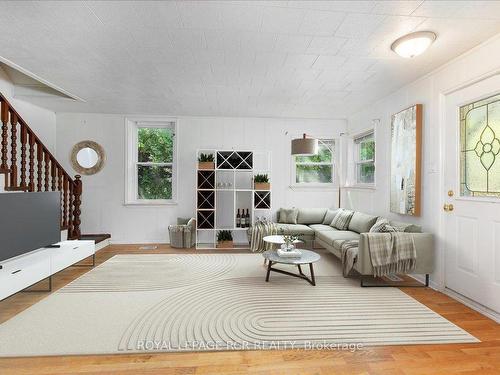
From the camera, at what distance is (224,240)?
5.34m

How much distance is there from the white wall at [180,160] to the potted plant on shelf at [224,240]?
830 millimetres

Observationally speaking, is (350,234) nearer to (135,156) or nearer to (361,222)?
(361,222)

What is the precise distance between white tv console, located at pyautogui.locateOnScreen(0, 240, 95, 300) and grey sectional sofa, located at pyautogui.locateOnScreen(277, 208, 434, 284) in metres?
3.11

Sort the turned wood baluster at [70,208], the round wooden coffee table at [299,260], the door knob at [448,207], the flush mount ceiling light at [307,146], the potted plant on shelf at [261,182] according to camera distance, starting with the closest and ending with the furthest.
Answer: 1. the door knob at [448,207]
2. the round wooden coffee table at [299,260]
3. the flush mount ceiling light at [307,146]
4. the turned wood baluster at [70,208]
5. the potted plant on shelf at [261,182]

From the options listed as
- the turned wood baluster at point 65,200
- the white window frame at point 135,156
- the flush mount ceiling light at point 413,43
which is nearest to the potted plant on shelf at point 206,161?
the white window frame at point 135,156

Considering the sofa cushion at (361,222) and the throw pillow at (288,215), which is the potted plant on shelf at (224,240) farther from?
the sofa cushion at (361,222)

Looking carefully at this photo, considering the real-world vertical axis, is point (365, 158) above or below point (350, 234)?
above

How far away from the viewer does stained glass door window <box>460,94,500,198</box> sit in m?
2.68

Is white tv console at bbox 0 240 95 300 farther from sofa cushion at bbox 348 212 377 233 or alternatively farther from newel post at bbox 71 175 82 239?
sofa cushion at bbox 348 212 377 233

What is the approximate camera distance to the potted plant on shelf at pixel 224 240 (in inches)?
208

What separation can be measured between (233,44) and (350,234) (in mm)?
3187

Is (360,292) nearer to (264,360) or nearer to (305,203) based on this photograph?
(264,360)

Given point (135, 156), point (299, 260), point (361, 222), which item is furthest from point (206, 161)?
point (361, 222)
